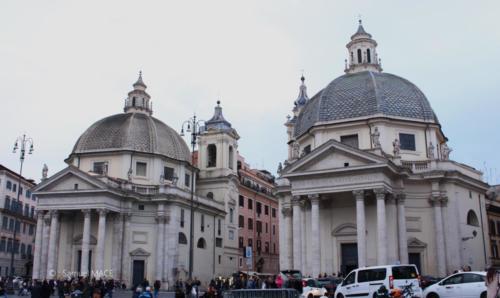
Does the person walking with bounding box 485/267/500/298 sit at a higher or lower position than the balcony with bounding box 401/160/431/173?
lower

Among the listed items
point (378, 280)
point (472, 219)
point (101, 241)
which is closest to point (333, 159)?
point (472, 219)

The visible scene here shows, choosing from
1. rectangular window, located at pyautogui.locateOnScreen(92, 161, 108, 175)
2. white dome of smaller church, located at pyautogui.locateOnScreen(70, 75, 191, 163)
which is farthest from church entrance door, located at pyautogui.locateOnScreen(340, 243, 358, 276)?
rectangular window, located at pyautogui.locateOnScreen(92, 161, 108, 175)

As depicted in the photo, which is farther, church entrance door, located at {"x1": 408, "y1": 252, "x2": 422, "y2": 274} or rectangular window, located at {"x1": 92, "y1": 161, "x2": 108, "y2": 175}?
rectangular window, located at {"x1": 92, "y1": 161, "x2": 108, "y2": 175}

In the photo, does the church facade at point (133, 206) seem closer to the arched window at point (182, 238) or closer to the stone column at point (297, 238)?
the arched window at point (182, 238)

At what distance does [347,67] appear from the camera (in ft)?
167

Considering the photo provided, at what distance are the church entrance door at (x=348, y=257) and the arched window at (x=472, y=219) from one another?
32.4 feet

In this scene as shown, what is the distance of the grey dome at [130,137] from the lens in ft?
184

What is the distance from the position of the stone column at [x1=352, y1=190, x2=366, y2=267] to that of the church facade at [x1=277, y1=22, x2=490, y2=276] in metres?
0.06

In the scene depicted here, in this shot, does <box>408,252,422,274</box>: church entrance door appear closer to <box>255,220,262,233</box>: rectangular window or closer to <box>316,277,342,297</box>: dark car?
<box>316,277,342,297</box>: dark car

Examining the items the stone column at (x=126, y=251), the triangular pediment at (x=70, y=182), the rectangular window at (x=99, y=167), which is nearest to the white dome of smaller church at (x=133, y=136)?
the rectangular window at (x=99, y=167)

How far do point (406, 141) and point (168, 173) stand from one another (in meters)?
26.3

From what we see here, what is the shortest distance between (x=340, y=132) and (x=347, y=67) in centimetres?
1007

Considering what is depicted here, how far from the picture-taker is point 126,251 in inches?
2061

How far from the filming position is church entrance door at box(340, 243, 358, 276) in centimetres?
3953
